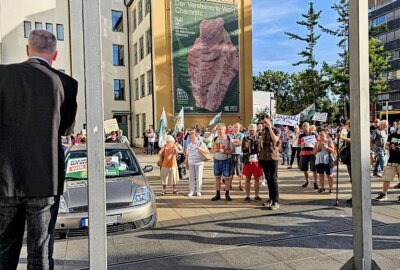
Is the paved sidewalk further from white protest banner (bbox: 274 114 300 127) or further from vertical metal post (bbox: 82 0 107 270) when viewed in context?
white protest banner (bbox: 274 114 300 127)

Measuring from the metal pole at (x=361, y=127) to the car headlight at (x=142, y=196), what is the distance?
11.7 feet

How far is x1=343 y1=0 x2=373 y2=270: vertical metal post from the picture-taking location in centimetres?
354

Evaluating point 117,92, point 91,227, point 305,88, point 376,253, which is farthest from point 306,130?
point 305,88

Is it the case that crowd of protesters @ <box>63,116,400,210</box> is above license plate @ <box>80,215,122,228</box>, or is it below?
above

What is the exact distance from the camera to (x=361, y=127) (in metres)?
3.55

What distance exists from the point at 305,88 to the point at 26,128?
142ft

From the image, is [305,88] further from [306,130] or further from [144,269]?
[144,269]

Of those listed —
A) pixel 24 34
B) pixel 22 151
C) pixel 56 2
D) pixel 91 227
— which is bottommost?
pixel 91 227

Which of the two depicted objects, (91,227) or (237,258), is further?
(237,258)

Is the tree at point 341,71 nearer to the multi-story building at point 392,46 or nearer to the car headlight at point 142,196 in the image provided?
the car headlight at point 142,196

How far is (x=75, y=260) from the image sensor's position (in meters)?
5.06

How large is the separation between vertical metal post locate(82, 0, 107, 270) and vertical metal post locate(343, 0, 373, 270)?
8.06 feet

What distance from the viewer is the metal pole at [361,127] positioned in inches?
139

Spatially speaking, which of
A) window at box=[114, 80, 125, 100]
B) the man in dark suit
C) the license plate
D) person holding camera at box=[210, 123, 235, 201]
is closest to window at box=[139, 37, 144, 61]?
window at box=[114, 80, 125, 100]
